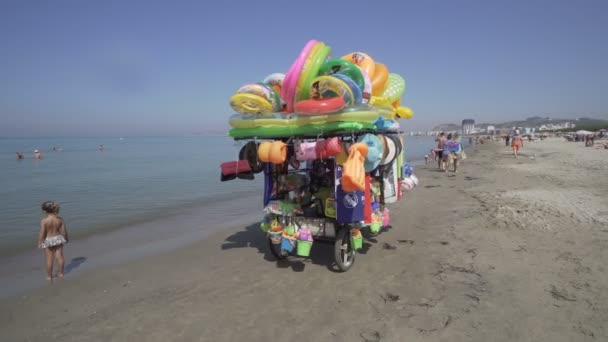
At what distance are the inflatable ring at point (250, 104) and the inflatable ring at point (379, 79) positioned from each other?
1.88 meters

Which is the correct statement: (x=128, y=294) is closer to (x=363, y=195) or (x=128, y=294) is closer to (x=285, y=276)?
(x=285, y=276)

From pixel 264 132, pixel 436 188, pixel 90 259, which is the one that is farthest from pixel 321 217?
pixel 436 188

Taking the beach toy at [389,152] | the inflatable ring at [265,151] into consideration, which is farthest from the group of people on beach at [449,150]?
the inflatable ring at [265,151]

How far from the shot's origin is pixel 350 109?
4.32m

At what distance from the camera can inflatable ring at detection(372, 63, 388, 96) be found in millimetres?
5656

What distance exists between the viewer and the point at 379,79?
567 centimetres

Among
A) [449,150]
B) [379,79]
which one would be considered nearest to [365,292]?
[379,79]

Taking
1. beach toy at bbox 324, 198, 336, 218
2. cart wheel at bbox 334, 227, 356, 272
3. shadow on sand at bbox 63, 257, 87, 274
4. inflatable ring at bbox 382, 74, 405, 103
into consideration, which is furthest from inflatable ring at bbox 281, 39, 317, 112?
shadow on sand at bbox 63, 257, 87, 274

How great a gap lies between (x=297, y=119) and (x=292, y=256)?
2.56 metres

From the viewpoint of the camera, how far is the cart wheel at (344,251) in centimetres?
499

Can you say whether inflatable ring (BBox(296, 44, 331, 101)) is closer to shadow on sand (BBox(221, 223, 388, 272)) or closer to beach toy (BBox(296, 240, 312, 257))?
beach toy (BBox(296, 240, 312, 257))

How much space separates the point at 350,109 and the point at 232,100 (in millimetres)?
Result: 1824

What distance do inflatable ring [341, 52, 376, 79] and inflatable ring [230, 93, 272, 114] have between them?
1.70 metres

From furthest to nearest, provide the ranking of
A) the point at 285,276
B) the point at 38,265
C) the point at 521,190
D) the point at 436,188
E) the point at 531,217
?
the point at 436,188 → the point at 521,190 → the point at 531,217 → the point at 38,265 → the point at 285,276
